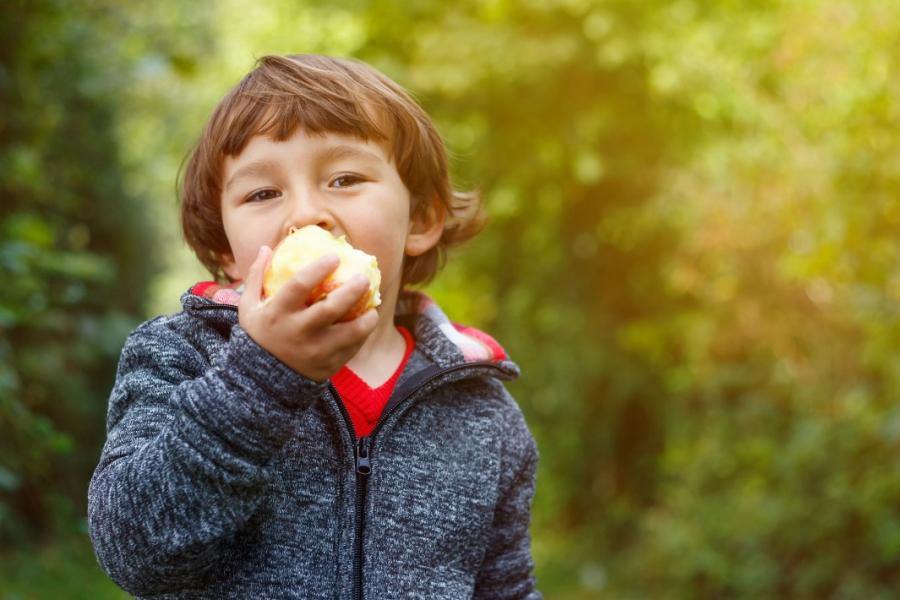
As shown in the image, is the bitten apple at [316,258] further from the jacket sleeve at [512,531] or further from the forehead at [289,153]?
the jacket sleeve at [512,531]

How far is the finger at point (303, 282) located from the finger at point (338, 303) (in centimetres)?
2

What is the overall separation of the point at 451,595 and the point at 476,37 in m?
6.56

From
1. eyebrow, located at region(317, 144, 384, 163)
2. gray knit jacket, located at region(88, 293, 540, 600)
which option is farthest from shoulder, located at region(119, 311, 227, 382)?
eyebrow, located at region(317, 144, 384, 163)

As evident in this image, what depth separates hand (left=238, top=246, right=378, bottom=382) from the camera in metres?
1.33

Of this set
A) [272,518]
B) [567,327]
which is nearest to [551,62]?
[567,327]

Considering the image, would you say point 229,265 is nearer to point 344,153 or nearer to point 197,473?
point 344,153

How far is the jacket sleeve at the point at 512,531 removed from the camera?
198cm

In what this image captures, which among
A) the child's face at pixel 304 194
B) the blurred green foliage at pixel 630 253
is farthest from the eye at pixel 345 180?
the blurred green foliage at pixel 630 253

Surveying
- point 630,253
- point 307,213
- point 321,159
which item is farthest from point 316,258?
point 630,253

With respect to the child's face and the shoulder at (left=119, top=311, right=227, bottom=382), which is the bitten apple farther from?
the shoulder at (left=119, top=311, right=227, bottom=382)

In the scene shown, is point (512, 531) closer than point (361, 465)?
No

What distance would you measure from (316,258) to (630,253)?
7.13 m

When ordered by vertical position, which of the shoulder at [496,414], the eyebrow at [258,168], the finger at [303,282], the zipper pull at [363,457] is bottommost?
the zipper pull at [363,457]

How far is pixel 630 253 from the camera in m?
8.34
